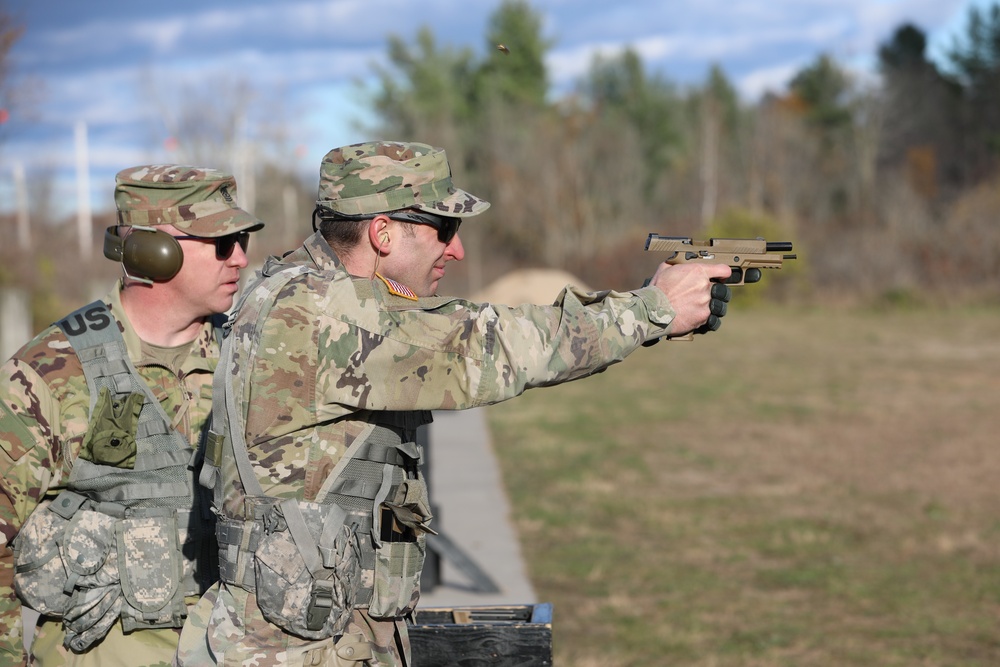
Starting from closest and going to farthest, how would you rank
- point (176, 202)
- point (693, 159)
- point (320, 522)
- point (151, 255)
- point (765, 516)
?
point (320, 522)
point (151, 255)
point (176, 202)
point (765, 516)
point (693, 159)

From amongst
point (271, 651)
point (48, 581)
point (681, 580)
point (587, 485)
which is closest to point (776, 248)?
point (271, 651)

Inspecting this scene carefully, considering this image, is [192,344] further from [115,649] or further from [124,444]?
[115,649]

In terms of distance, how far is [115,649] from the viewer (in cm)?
341

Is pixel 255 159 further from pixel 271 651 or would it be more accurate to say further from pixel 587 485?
pixel 271 651

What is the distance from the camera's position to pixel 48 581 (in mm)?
3270

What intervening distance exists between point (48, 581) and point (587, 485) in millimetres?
8019

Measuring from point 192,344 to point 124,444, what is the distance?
19.2 inches

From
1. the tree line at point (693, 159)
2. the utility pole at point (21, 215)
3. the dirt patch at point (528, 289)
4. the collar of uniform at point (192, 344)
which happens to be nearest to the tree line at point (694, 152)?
the tree line at point (693, 159)

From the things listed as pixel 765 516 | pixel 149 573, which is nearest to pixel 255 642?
pixel 149 573

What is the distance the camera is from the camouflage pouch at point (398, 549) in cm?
292

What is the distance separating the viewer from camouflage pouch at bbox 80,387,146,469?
331 cm

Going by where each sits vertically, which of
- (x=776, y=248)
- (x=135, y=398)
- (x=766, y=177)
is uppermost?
(x=776, y=248)

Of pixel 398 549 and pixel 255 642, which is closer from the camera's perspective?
pixel 255 642

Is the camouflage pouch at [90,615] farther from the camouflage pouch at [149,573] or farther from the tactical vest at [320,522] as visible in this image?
the tactical vest at [320,522]
